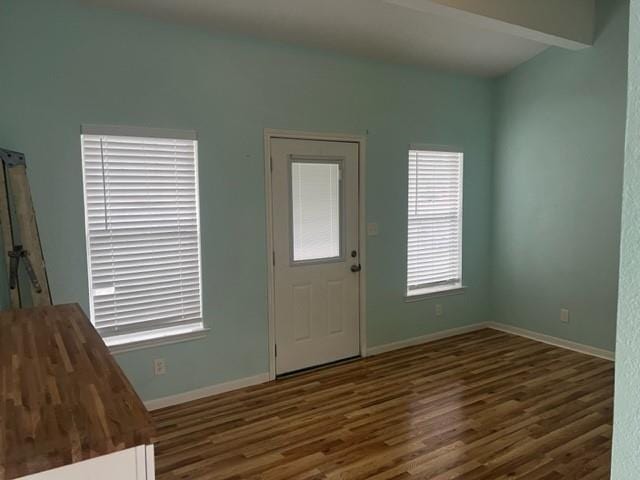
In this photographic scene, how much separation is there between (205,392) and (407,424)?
1549 mm

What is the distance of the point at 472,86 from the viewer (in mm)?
5031

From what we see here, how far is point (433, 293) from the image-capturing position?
16.1 feet

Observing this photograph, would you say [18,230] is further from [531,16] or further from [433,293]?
[531,16]

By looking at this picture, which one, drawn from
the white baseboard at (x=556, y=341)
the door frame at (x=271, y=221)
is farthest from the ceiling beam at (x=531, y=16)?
the white baseboard at (x=556, y=341)

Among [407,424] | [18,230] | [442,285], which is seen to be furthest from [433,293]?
[18,230]

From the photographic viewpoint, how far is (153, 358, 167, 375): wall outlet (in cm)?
340

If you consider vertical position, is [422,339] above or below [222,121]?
below

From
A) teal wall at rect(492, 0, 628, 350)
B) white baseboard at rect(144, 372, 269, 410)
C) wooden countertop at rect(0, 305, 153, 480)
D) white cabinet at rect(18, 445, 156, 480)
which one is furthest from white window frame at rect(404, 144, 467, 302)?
white cabinet at rect(18, 445, 156, 480)

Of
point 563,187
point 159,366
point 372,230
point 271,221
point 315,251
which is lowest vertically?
point 159,366

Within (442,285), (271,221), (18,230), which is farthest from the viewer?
(442,285)

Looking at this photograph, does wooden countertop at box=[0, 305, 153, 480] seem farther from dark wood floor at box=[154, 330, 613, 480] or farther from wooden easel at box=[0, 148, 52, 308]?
dark wood floor at box=[154, 330, 613, 480]

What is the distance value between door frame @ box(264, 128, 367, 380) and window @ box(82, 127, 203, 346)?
23.1 inches

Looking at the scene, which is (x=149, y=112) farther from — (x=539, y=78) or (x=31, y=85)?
(x=539, y=78)

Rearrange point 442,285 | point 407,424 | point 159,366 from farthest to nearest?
point 442,285, point 159,366, point 407,424
